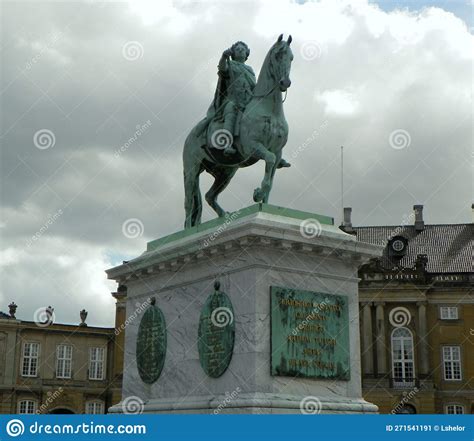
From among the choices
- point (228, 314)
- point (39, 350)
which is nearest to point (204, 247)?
point (228, 314)

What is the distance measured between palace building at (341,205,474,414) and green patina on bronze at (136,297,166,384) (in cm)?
4255

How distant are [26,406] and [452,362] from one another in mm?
30669

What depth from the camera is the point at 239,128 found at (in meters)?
12.3

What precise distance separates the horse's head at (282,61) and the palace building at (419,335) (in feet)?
143

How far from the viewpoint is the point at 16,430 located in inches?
396

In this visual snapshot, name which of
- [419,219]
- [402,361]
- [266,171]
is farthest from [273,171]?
[419,219]

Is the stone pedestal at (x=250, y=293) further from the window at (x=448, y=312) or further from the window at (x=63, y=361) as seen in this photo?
the window at (x=63, y=361)

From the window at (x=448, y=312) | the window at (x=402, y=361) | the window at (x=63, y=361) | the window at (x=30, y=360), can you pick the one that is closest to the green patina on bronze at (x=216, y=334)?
the window at (x=402, y=361)

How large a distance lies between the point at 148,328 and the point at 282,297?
301cm

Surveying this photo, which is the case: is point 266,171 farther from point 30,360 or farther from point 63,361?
point 63,361

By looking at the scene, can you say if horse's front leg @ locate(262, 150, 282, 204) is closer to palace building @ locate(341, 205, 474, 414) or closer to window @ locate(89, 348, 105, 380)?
palace building @ locate(341, 205, 474, 414)

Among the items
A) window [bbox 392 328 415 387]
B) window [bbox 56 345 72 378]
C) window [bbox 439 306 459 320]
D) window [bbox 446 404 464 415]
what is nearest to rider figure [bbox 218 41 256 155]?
window [bbox 392 328 415 387]

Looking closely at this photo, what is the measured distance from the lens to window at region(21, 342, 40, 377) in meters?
57.1

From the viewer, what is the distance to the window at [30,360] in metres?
57.1
